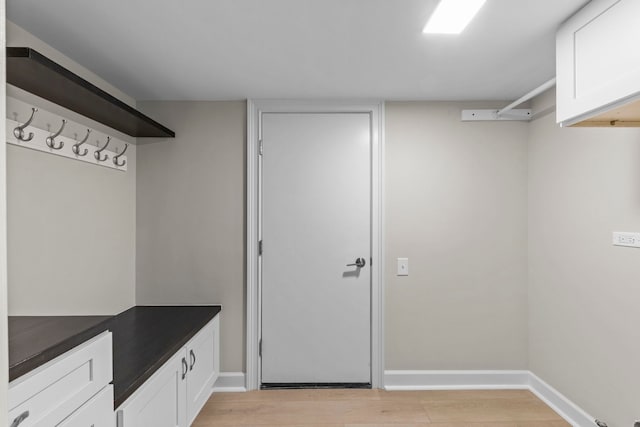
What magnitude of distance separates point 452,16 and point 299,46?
797 millimetres

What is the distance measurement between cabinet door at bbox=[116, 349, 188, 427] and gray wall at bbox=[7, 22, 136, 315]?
2.24ft

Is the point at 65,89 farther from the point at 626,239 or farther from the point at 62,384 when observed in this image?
the point at 626,239

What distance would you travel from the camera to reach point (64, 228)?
234 cm

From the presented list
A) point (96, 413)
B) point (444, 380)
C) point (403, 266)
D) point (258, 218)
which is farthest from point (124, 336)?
point (444, 380)

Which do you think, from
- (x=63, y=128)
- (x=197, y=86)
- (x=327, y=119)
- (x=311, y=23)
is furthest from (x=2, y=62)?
(x=327, y=119)

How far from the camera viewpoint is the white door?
334cm

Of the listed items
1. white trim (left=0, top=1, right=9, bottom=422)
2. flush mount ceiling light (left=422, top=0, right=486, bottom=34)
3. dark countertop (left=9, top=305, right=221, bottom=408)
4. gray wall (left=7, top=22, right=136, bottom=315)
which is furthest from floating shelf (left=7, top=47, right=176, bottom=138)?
flush mount ceiling light (left=422, top=0, right=486, bottom=34)

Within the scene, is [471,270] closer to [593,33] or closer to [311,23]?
[593,33]

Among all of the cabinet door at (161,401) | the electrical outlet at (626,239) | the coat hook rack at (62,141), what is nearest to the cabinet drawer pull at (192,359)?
the cabinet door at (161,401)

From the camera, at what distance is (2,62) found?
0.61 meters

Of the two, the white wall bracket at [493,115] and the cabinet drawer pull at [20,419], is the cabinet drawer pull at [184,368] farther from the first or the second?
the white wall bracket at [493,115]

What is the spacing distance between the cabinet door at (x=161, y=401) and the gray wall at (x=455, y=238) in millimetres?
1630

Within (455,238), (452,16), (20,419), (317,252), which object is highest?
Answer: (452,16)

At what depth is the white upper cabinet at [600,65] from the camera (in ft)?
5.29
